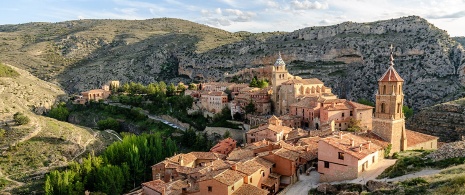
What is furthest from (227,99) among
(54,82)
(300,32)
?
(54,82)

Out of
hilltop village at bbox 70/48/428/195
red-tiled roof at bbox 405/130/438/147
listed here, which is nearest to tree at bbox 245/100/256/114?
hilltop village at bbox 70/48/428/195

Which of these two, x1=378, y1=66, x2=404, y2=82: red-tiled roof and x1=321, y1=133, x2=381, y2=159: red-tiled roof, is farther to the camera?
x1=378, y1=66, x2=404, y2=82: red-tiled roof

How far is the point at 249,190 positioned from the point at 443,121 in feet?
124

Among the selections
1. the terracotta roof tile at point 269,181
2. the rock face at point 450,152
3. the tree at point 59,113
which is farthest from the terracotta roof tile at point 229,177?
the tree at point 59,113

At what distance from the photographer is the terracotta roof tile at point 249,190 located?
22850 millimetres

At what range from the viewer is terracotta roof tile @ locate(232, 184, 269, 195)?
900 inches

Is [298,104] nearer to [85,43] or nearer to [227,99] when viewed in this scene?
[227,99]

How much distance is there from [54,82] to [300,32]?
6507cm

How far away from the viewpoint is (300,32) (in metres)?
103

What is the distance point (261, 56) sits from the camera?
94812 millimetres

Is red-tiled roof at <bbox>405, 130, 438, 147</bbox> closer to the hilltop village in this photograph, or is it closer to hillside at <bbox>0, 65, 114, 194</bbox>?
the hilltop village

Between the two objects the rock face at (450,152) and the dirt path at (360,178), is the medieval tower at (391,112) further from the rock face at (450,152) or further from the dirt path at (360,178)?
the rock face at (450,152)

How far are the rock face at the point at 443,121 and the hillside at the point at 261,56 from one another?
45.9 ft

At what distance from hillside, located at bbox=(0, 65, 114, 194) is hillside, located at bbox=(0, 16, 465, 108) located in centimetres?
4682
